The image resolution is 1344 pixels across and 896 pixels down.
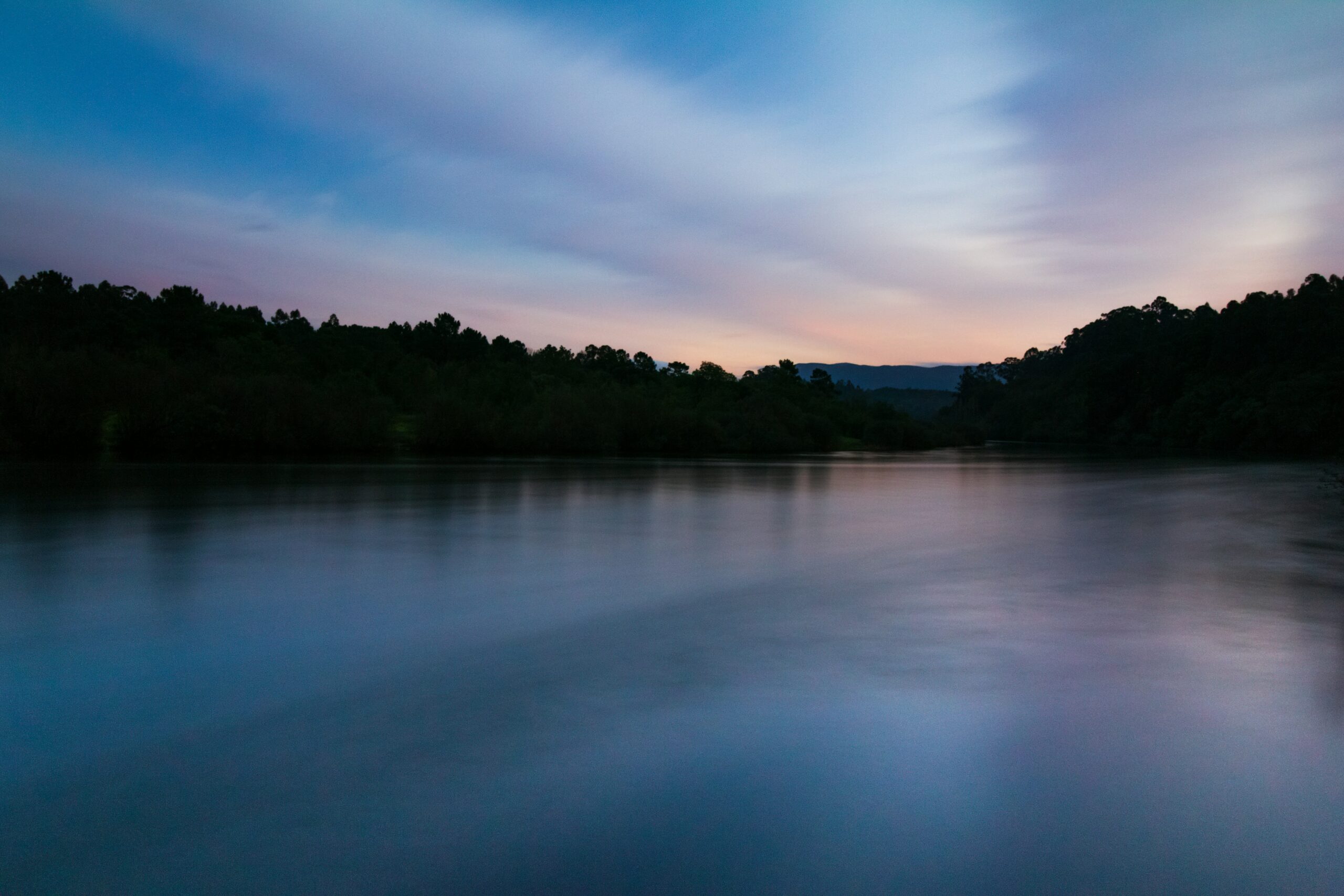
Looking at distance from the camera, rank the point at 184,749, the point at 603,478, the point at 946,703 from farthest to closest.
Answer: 1. the point at 603,478
2. the point at 946,703
3. the point at 184,749

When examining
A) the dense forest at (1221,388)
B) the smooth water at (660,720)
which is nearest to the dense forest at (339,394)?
the dense forest at (1221,388)

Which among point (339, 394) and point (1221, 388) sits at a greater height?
point (1221, 388)

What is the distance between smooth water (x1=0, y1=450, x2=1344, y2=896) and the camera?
10.4 feet

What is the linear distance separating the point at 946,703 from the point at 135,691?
16.0 feet

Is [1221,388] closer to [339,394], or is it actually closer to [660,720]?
[339,394]

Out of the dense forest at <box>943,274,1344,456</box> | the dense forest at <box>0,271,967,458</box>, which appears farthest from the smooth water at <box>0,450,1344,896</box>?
the dense forest at <box>943,274,1344,456</box>

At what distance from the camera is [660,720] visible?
468 centimetres

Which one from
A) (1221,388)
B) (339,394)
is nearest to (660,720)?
(339,394)

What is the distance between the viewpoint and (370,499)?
1741 centimetres

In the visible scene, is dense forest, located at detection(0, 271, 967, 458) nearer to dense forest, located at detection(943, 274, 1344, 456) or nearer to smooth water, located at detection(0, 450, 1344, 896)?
dense forest, located at detection(943, 274, 1344, 456)

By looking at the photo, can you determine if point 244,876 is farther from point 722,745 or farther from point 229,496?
point 229,496

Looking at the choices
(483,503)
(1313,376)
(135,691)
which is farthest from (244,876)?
(1313,376)

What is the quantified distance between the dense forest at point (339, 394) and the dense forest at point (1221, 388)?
692 inches

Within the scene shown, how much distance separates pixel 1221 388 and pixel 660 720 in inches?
3130
